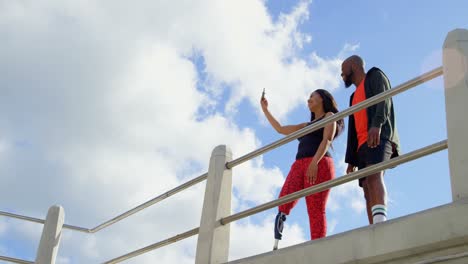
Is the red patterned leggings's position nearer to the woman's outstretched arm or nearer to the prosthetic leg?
the prosthetic leg

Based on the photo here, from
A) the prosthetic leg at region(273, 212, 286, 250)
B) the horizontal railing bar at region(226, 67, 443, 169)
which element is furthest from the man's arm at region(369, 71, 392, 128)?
the prosthetic leg at region(273, 212, 286, 250)

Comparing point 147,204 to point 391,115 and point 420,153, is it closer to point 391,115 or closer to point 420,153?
point 391,115

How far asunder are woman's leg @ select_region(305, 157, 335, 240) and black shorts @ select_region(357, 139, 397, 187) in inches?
17.2

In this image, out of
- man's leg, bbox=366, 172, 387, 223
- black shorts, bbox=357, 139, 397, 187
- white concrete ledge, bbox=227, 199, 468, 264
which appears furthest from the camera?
black shorts, bbox=357, 139, 397, 187

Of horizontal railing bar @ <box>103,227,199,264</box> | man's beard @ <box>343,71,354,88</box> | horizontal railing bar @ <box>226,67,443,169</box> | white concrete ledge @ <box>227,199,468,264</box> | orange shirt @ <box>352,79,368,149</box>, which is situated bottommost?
white concrete ledge @ <box>227,199,468,264</box>

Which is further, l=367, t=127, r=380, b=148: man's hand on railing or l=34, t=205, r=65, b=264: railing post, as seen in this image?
l=34, t=205, r=65, b=264: railing post

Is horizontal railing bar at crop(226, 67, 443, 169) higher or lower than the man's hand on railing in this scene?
lower

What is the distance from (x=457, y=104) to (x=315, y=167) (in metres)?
1.82

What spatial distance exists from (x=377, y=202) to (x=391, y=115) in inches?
30.7

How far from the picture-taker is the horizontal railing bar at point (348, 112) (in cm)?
346

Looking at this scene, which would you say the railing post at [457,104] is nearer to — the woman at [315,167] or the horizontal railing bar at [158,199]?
the woman at [315,167]

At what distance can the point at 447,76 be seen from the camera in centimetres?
334

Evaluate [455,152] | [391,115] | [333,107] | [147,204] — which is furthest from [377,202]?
[147,204]

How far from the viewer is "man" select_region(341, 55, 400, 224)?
417cm
